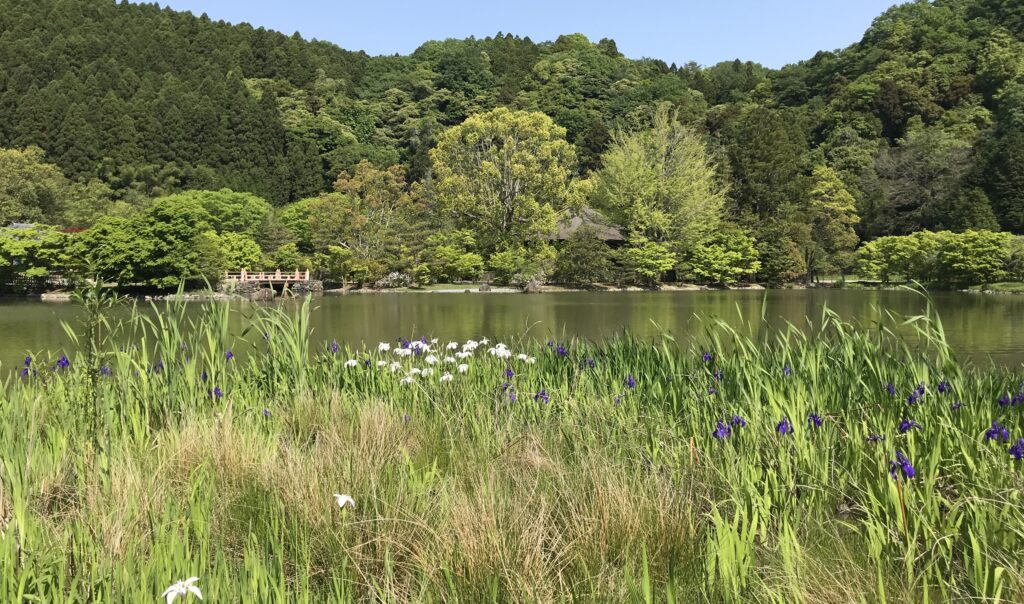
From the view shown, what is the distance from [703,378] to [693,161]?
29.2 m

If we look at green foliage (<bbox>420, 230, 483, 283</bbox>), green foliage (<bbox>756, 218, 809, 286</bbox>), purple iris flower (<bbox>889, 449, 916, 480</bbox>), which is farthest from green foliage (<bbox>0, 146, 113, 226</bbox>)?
purple iris flower (<bbox>889, 449, 916, 480</bbox>)

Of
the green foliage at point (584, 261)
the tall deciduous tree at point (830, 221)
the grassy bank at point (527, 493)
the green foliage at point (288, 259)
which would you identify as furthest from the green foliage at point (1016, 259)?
the green foliage at point (288, 259)


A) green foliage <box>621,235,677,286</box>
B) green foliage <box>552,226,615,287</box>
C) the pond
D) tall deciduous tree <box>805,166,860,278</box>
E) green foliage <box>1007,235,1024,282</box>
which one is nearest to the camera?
the pond

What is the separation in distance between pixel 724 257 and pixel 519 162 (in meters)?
9.75

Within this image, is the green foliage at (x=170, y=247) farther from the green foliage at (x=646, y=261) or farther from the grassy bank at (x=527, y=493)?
the grassy bank at (x=527, y=493)

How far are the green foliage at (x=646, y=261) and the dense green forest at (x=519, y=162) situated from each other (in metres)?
0.10

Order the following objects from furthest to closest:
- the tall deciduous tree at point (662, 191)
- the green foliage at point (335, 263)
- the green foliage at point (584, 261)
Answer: the tall deciduous tree at point (662, 191) → the green foliage at point (335, 263) → the green foliage at point (584, 261)

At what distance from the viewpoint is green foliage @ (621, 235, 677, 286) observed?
27.6 m

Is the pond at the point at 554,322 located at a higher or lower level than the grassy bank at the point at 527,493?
lower

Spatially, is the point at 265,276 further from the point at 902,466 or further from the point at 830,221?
the point at 902,466

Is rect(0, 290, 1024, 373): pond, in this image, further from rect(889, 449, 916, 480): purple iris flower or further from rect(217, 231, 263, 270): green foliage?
rect(217, 231, 263, 270): green foliage

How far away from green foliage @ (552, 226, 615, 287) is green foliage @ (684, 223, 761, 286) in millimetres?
3955

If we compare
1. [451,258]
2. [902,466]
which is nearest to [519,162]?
[451,258]

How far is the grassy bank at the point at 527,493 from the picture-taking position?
140 cm
